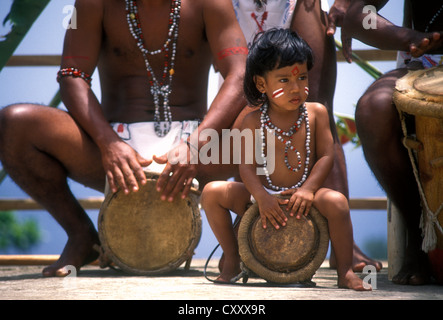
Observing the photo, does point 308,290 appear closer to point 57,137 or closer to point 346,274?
point 346,274

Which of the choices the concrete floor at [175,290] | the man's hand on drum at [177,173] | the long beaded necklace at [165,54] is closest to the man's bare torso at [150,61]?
the long beaded necklace at [165,54]

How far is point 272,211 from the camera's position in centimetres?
240

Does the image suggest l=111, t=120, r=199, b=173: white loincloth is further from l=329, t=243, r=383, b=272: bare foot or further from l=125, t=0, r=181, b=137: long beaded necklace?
l=329, t=243, r=383, b=272: bare foot

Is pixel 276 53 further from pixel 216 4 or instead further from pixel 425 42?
pixel 216 4

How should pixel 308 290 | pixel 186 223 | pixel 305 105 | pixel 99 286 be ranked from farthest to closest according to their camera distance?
pixel 186 223 < pixel 305 105 < pixel 99 286 < pixel 308 290

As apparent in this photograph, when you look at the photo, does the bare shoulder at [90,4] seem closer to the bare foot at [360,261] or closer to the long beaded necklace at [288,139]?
the long beaded necklace at [288,139]

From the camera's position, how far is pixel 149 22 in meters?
3.17

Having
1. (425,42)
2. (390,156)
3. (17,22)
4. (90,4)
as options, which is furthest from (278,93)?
(17,22)

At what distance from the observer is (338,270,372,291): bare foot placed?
2.25m

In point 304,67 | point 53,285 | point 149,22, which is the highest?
point 149,22

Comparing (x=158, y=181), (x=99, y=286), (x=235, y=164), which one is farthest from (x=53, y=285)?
(x=235, y=164)

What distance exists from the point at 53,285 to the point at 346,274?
109 centimetres

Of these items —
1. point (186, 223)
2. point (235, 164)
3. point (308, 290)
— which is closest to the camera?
point (308, 290)

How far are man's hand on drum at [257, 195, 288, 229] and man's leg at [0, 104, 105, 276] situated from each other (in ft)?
3.25
